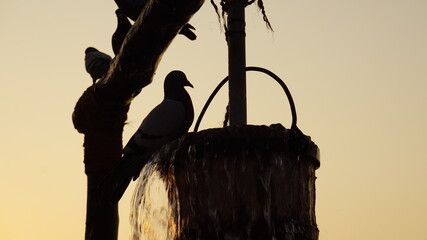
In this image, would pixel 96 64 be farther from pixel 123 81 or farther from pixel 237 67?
pixel 237 67

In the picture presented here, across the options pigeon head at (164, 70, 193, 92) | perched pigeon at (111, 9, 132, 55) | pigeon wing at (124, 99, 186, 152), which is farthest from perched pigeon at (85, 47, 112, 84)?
pigeon head at (164, 70, 193, 92)

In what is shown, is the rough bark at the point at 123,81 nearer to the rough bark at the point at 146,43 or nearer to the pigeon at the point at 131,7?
the rough bark at the point at 146,43

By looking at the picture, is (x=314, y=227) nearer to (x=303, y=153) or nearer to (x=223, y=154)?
(x=303, y=153)

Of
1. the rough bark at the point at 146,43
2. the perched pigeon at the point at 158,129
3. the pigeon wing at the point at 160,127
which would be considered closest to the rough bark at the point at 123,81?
the rough bark at the point at 146,43

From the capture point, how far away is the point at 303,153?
7.30ft

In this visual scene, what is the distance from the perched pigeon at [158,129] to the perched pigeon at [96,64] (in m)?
0.53

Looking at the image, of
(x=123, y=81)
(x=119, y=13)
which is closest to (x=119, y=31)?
(x=119, y=13)

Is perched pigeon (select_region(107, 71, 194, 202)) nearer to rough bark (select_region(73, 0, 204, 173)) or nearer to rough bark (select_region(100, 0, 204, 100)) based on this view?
rough bark (select_region(73, 0, 204, 173))

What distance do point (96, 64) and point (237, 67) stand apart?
2089 mm

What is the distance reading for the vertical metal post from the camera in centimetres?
245

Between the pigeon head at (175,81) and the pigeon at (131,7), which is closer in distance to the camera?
the pigeon at (131,7)

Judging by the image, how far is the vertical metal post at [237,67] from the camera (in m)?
2.45

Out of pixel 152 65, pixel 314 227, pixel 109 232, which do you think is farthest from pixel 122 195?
pixel 314 227

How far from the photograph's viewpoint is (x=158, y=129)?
539 cm
